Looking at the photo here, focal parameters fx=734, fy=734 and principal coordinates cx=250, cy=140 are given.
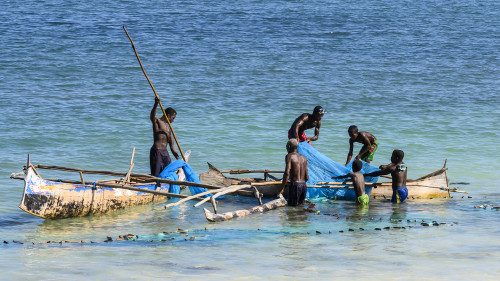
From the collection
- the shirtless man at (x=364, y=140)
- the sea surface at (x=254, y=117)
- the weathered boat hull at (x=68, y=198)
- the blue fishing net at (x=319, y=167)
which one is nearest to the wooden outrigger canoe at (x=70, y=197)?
the weathered boat hull at (x=68, y=198)

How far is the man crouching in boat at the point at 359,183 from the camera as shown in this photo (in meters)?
11.0

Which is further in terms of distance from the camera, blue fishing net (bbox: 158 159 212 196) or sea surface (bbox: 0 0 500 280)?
blue fishing net (bbox: 158 159 212 196)

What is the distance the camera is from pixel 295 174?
10.7 meters

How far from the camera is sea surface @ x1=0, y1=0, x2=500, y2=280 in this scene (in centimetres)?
816

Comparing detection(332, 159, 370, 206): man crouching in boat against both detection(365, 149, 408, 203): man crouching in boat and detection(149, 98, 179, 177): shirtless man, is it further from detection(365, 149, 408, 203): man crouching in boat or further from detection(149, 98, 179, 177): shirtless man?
detection(149, 98, 179, 177): shirtless man

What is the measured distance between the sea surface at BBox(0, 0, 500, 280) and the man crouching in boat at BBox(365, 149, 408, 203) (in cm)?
18

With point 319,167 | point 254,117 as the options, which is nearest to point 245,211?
point 319,167

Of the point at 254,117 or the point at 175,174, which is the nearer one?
the point at 175,174

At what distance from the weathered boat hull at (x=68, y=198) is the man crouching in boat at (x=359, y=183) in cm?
297

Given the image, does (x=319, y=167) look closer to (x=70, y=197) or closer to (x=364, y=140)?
(x=364, y=140)

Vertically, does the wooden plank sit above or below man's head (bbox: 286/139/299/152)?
below

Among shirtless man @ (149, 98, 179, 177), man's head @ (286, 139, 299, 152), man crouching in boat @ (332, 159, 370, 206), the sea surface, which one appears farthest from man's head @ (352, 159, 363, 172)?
shirtless man @ (149, 98, 179, 177)

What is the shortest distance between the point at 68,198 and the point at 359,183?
4.23 meters

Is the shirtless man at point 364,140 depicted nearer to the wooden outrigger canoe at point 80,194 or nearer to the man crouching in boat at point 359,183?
the man crouching in boat at point 359,183
